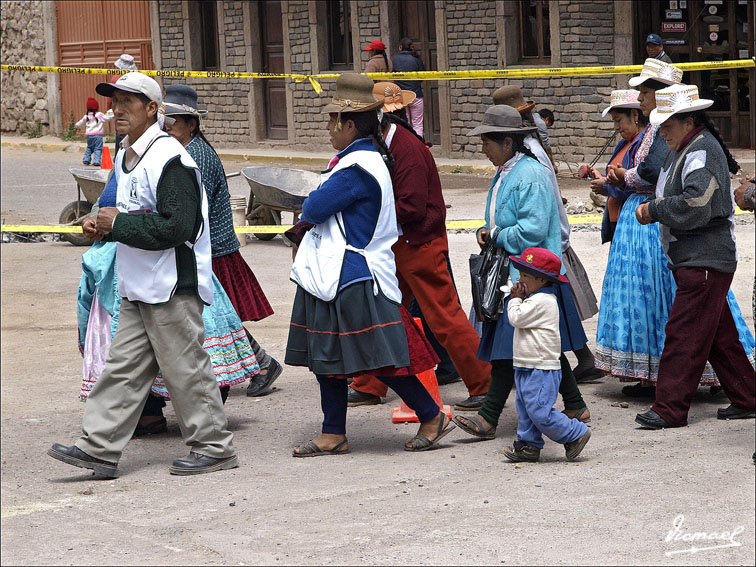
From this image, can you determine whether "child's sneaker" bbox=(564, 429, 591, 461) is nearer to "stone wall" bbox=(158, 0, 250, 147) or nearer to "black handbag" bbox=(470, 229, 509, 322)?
"black handbag" bbox=(470, 229, 509, 322)

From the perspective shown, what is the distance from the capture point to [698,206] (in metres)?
5.72

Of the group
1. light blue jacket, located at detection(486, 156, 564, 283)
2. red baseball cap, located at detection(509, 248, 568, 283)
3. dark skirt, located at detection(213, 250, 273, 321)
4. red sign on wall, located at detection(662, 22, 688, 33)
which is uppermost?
red sign on wall, located at detection(662, 22, 688, 33)

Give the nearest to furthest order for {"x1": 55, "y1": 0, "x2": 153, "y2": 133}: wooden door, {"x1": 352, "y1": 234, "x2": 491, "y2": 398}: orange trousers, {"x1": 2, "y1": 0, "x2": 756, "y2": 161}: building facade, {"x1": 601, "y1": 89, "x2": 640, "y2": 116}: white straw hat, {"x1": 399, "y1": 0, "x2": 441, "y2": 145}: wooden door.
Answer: {"x1": 352, "y1": 234, "x2": 491, "y2": 398}: orange trousers → {"x1": 601, "y1": 89, "x2": 640, "y2": 116}: white straw hat → {"x1": 2, "y1": 0, "x2": 756, "y2": 161}: building facade → {"x1": 399, "y1": 0, "x2": 441, "y2": 145}: wooden door → {"x1": 55, "y1": 0, "x2": 153, "y2": 133}: wooden door

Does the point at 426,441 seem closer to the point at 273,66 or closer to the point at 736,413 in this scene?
the point at 736,413

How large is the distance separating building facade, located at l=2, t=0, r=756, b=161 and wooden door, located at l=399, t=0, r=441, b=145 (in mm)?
21

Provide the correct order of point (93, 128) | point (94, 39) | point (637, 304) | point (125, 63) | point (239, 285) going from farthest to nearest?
point (94, 39) < point (93, 128) < point (125, 63) < point (239, 285) < point (637, 304)

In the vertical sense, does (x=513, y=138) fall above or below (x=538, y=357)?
above

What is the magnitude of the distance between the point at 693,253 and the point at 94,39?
23.2 m

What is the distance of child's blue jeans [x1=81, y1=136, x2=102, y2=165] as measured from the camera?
2067 cm

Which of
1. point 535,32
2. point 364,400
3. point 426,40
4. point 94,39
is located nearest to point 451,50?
point 426,40

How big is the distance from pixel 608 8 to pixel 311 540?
48.1ft

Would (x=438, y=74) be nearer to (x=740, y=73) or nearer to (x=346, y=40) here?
(x=740, y=73)

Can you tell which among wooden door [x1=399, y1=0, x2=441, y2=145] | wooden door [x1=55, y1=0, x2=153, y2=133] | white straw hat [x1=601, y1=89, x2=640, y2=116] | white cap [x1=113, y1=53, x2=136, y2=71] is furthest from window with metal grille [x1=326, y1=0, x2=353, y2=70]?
white straw hat [x1=601, y1=89, x2=640, y2=116]

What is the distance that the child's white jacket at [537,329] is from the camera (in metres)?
5.42
